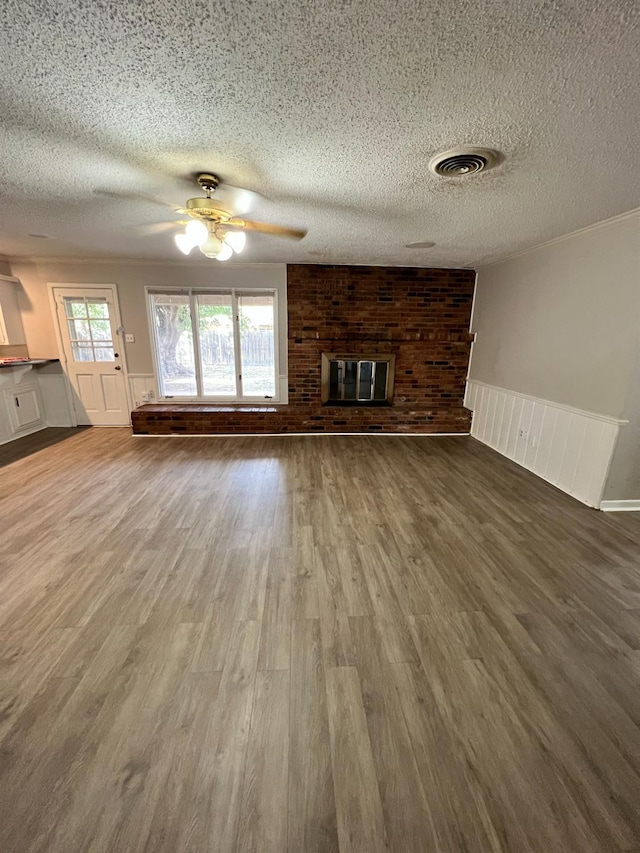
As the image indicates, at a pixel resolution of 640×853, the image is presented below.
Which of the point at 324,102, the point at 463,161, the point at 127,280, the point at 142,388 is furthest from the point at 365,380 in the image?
the point at 324,102

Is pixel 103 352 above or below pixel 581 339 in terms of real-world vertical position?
A: below

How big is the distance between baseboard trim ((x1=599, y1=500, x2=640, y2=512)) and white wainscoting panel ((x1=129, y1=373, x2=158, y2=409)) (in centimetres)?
542

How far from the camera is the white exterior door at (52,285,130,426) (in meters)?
4.64

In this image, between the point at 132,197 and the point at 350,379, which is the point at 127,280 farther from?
the point at 350,379

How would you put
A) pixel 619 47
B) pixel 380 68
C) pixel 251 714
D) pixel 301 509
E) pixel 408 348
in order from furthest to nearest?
pixel 408 348 → pixel 301 509 → pixel 251 714 → pixel 380 68 → pixel 619 47

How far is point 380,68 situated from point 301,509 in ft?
8.30

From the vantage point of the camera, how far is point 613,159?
1695 mm

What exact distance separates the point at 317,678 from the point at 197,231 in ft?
8.08

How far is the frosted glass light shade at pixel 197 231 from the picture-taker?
6.66ft

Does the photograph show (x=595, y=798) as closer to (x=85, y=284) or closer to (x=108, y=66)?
(x=108, y=66)

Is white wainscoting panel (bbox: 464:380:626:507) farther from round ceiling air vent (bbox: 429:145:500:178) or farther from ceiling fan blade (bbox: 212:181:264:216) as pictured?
ceiling fan blade (bbox: 212:181:264:216)

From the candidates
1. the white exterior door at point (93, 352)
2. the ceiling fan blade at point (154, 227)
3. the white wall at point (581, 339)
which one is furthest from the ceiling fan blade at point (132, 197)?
the white wall at point (581, 339)

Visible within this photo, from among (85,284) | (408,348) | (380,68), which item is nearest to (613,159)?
(380,68)

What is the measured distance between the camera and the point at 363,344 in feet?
16.0
